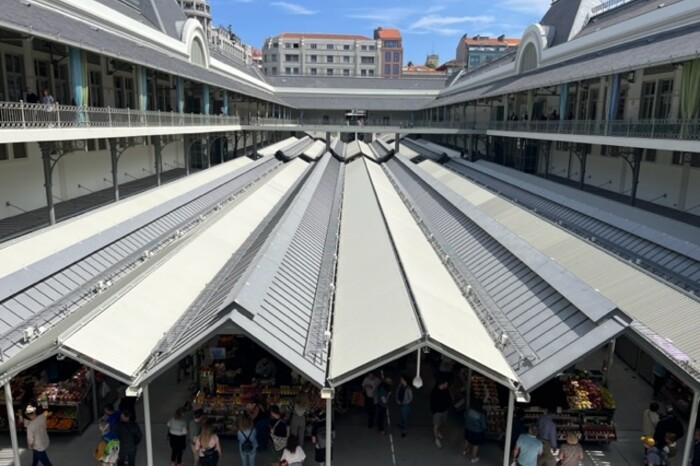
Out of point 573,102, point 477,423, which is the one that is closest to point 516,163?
point 573,102

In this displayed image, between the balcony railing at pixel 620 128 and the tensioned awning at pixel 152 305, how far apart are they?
1398 centimetres

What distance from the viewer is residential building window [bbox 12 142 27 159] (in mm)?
16141

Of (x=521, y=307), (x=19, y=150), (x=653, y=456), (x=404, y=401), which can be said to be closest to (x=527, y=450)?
(x=653, y=456)

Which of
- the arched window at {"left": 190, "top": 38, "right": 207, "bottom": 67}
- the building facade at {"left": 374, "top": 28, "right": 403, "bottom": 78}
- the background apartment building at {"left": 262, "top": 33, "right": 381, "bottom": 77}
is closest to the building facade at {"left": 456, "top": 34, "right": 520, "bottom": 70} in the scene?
the building facade at {"left": 374, "top": 28, "right": 403, "bottom": 78}

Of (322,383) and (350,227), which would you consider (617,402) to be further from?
(350,227)

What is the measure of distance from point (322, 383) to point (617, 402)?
767cm

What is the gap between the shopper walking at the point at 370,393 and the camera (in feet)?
37.0

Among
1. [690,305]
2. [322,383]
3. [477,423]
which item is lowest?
[477,423]

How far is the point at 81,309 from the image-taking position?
10.9 metres

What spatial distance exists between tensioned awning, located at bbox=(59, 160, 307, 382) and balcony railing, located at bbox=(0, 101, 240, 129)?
15.1 feet

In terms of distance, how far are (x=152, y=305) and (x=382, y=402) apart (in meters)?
5.07

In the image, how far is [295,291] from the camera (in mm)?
12117

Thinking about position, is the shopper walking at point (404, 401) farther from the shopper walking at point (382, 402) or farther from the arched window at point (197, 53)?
the arched window at point (197, 53)

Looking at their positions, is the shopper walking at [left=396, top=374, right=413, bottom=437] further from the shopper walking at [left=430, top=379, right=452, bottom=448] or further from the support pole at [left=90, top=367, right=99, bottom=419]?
the support pole at [left=90, top=367, right=99, bottom=419]
